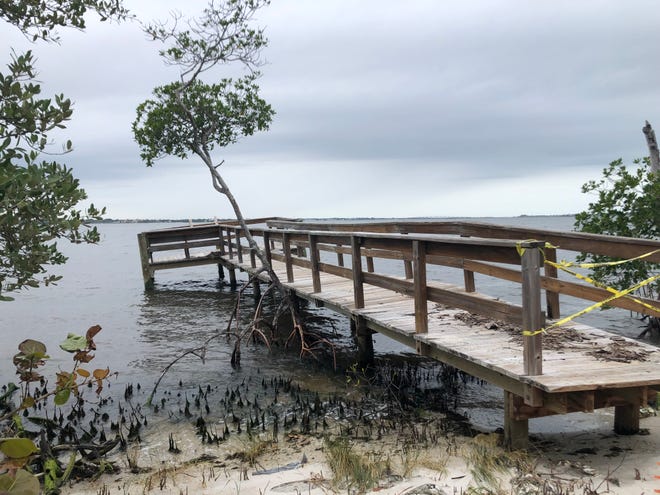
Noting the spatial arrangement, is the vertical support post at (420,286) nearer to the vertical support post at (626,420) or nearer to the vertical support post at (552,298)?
the vertical support post at (552,298)

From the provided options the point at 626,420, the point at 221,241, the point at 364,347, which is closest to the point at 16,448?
the point at 626,420

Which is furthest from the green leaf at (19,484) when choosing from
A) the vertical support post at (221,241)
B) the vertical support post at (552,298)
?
the vertical support post at (221,241)

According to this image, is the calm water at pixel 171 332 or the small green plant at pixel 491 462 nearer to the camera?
the small green plant at pixel 491 462

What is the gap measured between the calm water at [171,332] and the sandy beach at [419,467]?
1447mm

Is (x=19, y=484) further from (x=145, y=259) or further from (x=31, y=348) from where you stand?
(x=145, y=259)

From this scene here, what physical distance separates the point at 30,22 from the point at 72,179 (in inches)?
83.0

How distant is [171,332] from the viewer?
1350 centimetres

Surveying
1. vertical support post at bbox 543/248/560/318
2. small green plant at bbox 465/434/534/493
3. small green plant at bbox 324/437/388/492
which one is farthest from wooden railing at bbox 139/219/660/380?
small green plant at bbox 324/437/388/492

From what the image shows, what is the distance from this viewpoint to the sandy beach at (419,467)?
4.21 m

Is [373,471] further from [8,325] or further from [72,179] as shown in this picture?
[8,325]

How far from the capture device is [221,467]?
5.38m

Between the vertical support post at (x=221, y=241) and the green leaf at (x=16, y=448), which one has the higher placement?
the vertical support post at (x=221, y=241)

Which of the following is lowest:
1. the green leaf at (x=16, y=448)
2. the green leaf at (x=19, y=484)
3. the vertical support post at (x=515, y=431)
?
the vertical support post at (x=515, y=431)

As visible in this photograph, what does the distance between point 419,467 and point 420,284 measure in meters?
1.92
